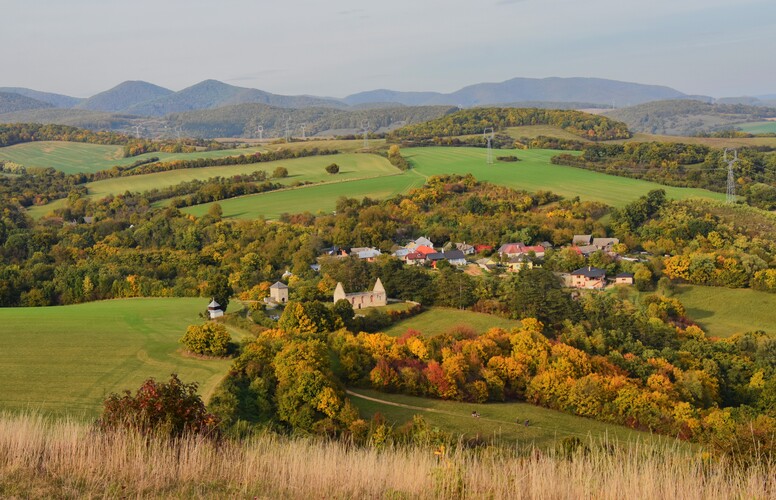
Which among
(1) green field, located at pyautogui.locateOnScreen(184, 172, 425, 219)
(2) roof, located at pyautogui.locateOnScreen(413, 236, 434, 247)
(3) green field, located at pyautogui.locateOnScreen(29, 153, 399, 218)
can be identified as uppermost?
(3) green field, located at pyautogui.locateOnScreen(29, 153, 399, 218)

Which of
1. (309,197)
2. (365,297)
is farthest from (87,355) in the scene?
(309,197)

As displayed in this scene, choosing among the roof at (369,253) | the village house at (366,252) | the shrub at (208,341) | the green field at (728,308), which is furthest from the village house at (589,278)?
the shrub at (208,341)

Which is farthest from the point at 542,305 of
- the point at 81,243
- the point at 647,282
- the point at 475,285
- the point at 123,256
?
the point at 81,243

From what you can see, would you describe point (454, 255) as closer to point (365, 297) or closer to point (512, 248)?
point (512, 248)

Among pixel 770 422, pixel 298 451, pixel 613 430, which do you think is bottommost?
pixel 613 430

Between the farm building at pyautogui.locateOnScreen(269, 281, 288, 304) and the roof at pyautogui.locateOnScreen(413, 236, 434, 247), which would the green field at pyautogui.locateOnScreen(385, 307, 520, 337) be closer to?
the farm building at pyautogui.locateOnScreen(269, 281, 288, 304)

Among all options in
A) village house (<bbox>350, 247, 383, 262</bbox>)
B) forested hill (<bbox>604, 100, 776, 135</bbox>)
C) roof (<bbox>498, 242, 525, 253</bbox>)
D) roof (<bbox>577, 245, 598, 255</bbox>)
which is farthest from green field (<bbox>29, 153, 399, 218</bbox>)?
forested hill (<bbox>604, 100, 776, 135</bbox>)

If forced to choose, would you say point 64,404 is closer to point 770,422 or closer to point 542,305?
point 770,422
